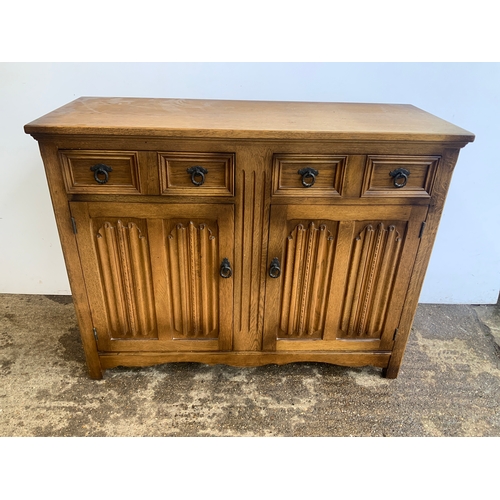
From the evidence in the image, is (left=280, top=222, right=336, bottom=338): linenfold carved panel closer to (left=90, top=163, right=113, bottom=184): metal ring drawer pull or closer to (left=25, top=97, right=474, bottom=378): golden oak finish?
(left=25, top=97, right=474, bottom=378): golden oak finish

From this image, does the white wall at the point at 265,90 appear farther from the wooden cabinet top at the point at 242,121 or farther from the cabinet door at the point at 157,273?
the cabinet door at the point at 157,273

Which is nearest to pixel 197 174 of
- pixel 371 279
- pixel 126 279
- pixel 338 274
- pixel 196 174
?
pixel 196 174

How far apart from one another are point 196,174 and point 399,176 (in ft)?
2.19

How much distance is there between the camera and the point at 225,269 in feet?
4.76

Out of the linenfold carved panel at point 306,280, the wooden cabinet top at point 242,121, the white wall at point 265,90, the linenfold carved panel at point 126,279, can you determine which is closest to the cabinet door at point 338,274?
the linenfold carved panel at point 306,280

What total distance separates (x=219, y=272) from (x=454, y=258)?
134cm

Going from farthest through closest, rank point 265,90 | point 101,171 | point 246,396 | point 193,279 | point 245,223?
point 265,90 → point 246,396 → point 193,279 → point 245,223 → point 101,171

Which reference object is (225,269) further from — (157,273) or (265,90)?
(265,90)

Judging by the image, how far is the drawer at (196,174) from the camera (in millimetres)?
1290

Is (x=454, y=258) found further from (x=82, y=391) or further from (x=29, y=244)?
(x=29, y=244)

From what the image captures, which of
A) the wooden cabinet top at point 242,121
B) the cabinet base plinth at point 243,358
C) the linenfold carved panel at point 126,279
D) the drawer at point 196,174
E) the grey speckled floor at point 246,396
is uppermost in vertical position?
the wooden cabinet top at point 242,121

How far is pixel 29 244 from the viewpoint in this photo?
2062mm

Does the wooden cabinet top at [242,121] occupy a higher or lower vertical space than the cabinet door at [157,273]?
higher

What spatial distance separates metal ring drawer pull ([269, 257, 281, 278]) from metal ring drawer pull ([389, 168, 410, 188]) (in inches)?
18.9
